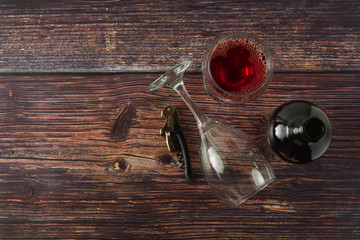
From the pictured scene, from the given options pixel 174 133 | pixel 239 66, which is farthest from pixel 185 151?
pixel 239 66

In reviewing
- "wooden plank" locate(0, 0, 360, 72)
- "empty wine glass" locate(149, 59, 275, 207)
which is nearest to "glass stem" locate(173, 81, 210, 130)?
"empty wine glass" locate(149, 59, 275, 207)

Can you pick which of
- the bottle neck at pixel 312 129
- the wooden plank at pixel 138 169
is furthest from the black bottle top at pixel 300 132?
the wooden plank at pixel 138 169

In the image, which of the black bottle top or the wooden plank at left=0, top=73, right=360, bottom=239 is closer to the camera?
the black bottle top

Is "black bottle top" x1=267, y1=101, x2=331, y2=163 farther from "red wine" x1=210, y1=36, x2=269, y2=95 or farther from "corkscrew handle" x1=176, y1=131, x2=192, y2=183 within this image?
"corkscrew handle" x1=176, y1=131, x2=192, y2=183

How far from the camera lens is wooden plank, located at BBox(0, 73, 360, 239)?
69 centimetres

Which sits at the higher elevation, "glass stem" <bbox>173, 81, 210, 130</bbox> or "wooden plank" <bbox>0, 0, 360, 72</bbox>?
"wooden plank" <bbox>0, 0, 360, 72</bbox>

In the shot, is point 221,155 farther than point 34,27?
No

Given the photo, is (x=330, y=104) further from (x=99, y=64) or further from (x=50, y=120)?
(x=50, y=120)

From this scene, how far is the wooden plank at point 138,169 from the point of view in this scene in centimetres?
69

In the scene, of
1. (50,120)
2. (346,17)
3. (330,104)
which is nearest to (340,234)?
(330,104)

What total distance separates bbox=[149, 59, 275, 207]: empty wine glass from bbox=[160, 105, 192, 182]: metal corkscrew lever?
0.05m

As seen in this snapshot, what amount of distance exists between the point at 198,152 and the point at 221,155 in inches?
3.9

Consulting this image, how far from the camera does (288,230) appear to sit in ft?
2.30

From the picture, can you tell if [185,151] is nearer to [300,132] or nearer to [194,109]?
[194,109]
